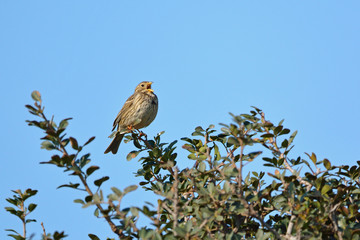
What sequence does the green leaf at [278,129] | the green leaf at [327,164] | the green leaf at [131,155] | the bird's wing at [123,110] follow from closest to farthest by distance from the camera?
1. the green leaf at [327,164]
2. the green leaf at [278,129]
3. the green leaf at [131,155]
4. the bird's wing at [123,110]

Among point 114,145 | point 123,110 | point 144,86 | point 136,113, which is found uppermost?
point 144,86

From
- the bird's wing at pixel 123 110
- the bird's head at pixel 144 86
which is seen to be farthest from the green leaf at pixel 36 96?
the bird's head at pixel 144 86

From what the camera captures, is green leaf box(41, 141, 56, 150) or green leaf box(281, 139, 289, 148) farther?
green leaf box(281, 139, 289, 148)

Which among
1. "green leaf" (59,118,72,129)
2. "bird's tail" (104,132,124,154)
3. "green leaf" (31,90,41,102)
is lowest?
"green leaf" (59,118,72,129)

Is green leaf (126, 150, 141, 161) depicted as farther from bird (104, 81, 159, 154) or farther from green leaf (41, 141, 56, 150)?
bird (104, 81, 159, 154)

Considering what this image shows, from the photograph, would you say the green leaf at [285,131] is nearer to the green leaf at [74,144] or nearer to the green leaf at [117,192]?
the green leaf at [117,192]

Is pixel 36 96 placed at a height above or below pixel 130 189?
above

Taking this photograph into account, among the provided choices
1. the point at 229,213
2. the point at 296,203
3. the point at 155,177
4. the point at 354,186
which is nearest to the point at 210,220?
the point at 229,213

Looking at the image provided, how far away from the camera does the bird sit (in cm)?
Result: 934

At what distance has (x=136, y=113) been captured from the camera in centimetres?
934

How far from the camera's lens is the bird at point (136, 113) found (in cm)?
→ 934

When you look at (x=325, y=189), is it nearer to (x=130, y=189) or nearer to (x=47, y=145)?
(x=130, y=189)

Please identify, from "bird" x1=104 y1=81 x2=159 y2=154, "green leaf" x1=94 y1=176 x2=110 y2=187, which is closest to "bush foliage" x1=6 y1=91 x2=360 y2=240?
"green leaf" x1=94 y1=176 x2=110 y2=187

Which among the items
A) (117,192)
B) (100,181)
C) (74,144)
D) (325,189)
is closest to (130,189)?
(117,192)
